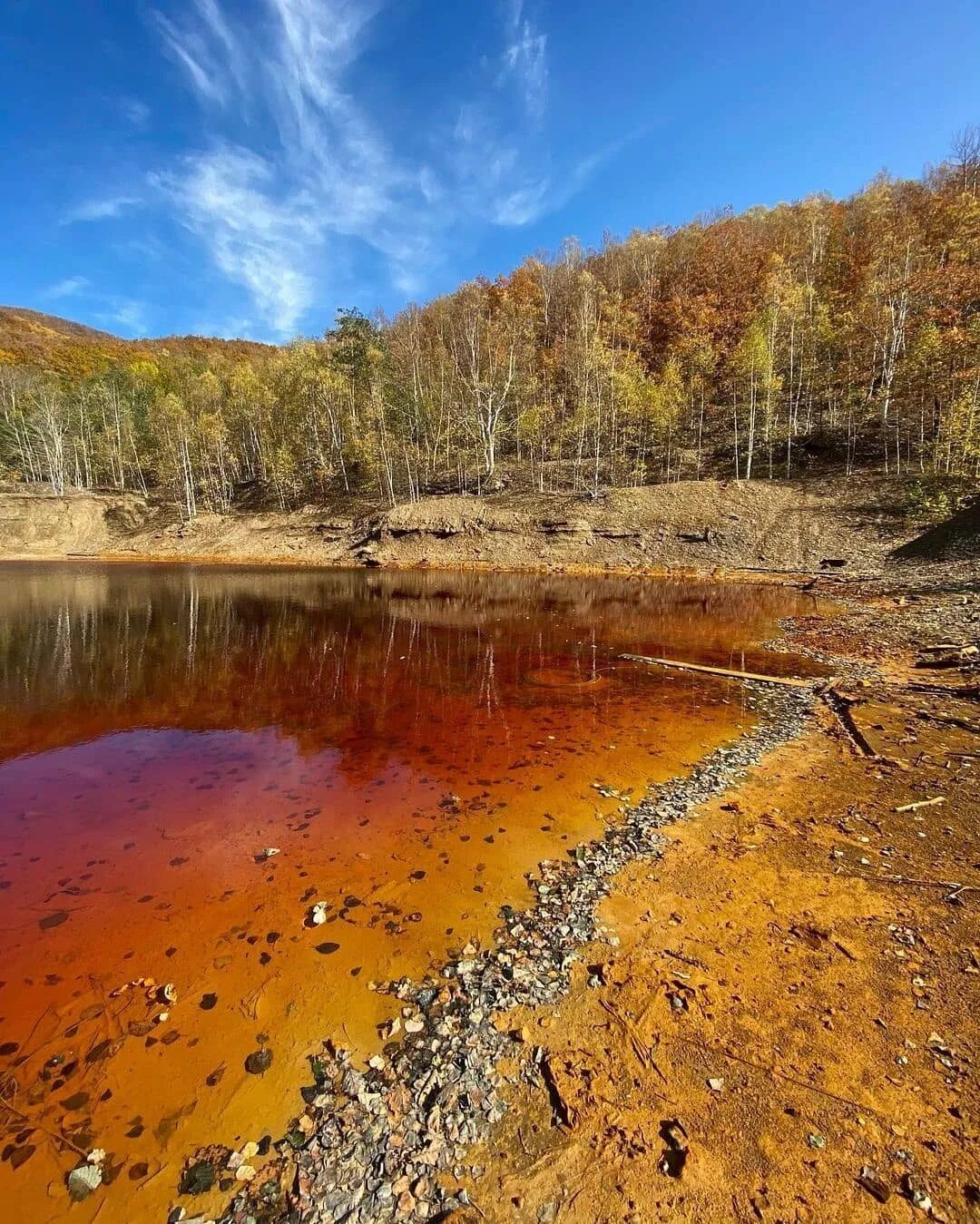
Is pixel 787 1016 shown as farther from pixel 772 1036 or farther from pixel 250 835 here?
pixel 250 835

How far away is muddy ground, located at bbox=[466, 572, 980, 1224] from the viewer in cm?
282

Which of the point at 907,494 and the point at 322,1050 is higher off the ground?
the point at 907,494

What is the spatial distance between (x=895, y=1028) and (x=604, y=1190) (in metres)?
2.38

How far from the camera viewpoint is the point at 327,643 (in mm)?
17234

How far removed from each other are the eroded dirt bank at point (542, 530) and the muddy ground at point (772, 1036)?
26.8 metres

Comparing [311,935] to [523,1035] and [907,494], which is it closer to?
[523,1035]

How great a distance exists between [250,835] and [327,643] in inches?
434

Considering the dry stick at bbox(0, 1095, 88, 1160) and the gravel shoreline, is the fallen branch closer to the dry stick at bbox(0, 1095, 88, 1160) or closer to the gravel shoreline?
the gravel shoreline

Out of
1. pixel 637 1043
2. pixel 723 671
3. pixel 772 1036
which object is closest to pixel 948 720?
pixel 723 671

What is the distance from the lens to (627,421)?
49.4 metres

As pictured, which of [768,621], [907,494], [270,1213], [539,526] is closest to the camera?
[270,1213]

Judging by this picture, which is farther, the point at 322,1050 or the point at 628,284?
the point at 628,284

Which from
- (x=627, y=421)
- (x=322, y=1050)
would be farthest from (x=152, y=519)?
(x=322, y=1050)

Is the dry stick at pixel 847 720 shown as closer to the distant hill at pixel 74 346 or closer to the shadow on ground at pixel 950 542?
the shadow on ground at pixel 950 542
